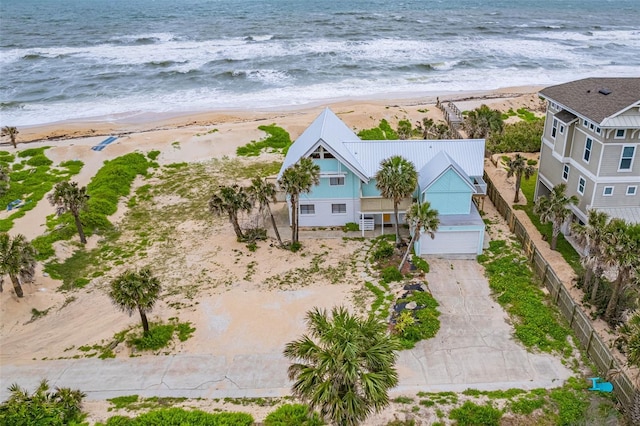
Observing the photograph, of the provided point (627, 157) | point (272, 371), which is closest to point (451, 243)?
point (627, 157)

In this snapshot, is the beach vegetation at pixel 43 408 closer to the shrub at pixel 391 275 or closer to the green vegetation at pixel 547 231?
the shrub at pixel 391 275

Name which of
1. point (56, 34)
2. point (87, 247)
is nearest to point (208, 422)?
point (87, 247)

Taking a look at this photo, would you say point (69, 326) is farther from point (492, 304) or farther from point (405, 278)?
point (492, 304)

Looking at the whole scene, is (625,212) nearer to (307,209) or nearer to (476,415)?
(476,415)

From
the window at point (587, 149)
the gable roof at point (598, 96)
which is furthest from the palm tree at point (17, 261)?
the window at point (587, 149)

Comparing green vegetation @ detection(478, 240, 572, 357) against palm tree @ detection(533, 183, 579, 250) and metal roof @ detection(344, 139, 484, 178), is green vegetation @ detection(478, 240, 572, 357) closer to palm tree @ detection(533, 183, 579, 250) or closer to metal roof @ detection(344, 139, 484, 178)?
palm tree @ detection(533, 183, 579, 250)

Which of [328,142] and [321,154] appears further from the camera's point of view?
[321,154]
